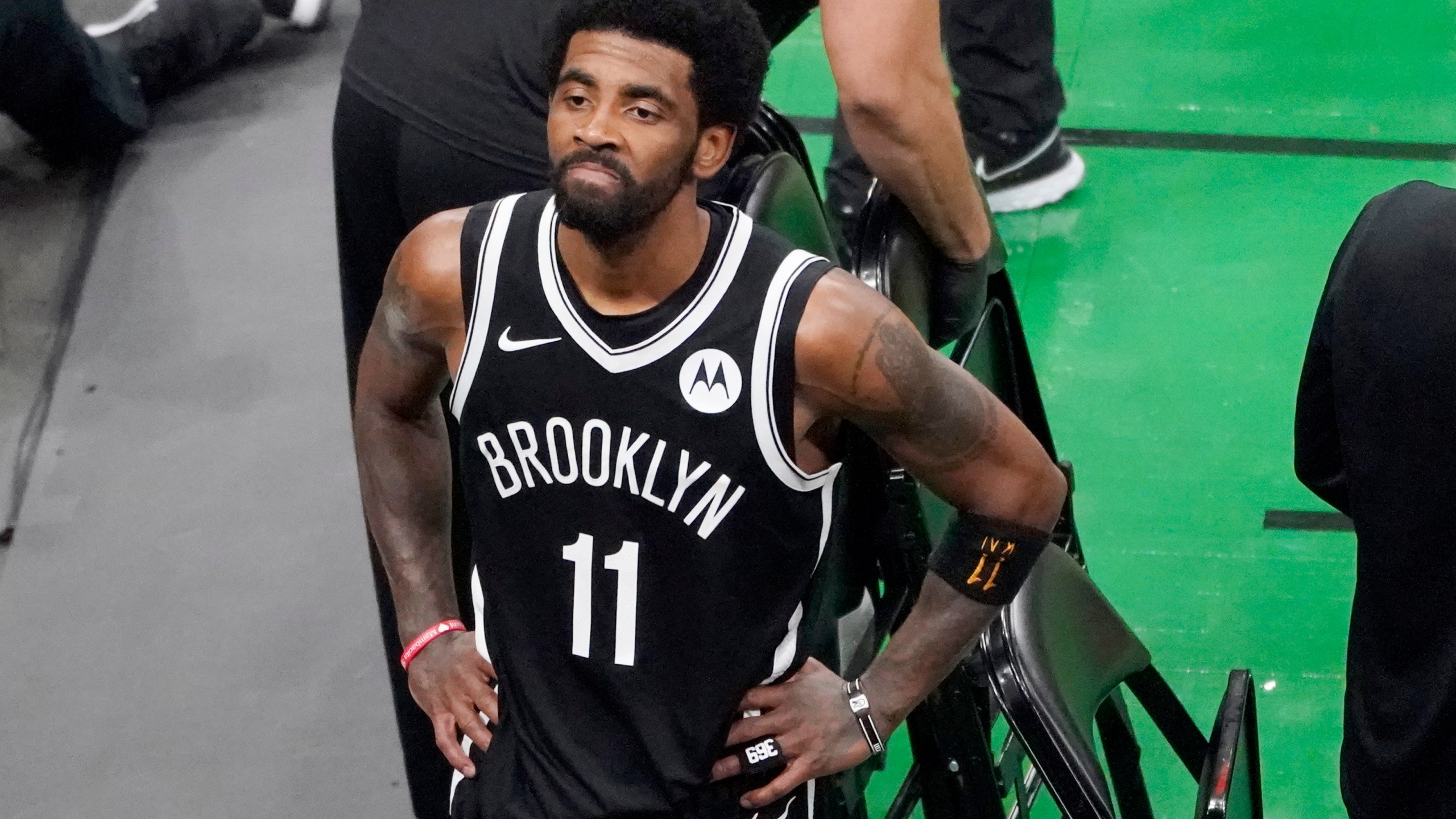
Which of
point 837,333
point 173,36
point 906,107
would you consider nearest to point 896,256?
point 906,107

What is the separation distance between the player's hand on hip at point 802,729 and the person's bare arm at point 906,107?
65cm

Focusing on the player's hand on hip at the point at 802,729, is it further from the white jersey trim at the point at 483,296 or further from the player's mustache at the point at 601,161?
the player's mustache at the point at 601,161

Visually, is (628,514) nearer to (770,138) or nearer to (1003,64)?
(770,138)

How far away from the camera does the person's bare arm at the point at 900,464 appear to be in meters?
1.63

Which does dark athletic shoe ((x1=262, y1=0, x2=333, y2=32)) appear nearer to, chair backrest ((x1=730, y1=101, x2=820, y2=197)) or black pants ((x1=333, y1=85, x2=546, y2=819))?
black pants ((x1=333, y1=85, x2=546, y2=819))

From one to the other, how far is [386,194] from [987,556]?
944 mm

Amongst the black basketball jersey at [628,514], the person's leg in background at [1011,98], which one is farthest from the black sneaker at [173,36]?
the black basketball jersey at [628,514]

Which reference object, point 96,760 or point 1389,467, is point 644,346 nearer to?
point 1389,467

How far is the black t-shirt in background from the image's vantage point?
6.42 ft

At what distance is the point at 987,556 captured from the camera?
181 centimetres

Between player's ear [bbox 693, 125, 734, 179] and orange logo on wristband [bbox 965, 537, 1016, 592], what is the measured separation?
529 millimetres

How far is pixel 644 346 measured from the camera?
1625 mm

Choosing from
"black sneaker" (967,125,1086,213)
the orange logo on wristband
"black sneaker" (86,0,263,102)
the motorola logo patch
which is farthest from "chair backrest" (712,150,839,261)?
"black sneaker" (86,0,263,102)

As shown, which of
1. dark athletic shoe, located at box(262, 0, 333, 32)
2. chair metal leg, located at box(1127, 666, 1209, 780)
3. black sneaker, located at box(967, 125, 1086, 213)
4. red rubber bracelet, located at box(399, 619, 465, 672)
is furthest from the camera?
dark athletic shoe, located at box(262, 0, 333, 32)
